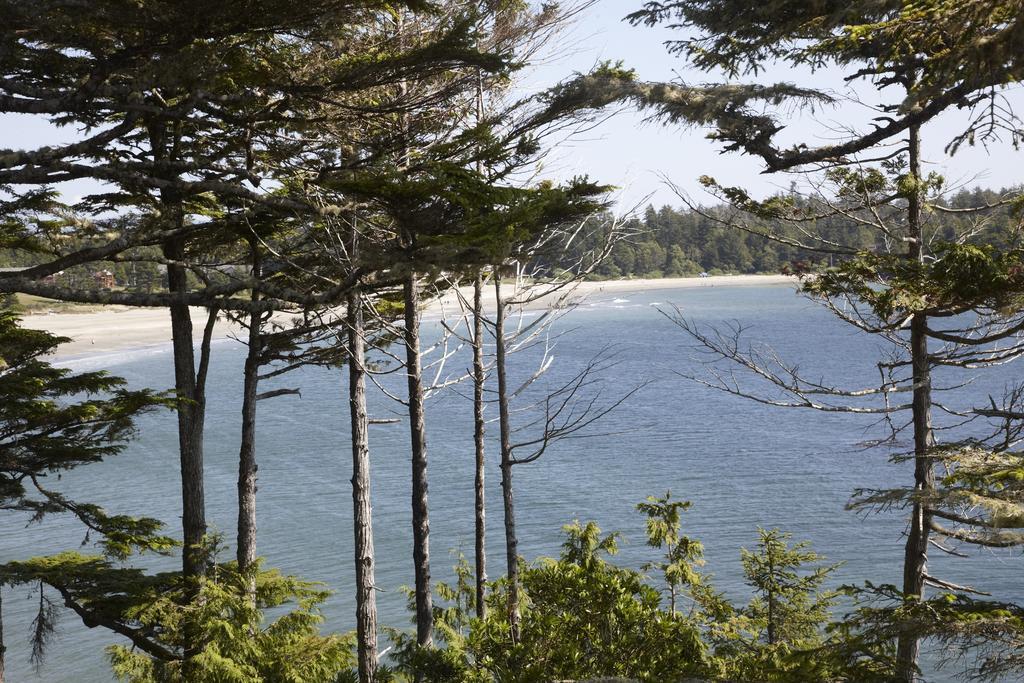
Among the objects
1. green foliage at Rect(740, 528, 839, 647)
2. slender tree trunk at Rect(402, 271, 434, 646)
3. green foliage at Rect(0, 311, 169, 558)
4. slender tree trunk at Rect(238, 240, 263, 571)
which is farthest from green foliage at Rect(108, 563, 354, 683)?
green foliage at Rect(740, 528, 839, 647)

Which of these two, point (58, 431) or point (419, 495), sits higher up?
point (58, 431)

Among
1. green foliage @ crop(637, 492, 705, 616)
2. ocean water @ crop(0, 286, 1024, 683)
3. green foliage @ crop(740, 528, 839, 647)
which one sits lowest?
ocean water @ crop(0, 286, 1024, 683)

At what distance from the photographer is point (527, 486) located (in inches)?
891

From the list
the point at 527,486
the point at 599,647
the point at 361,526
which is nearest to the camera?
the point at 599,647

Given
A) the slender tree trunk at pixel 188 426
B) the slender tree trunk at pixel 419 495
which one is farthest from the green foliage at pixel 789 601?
the slender tree trunk at pixel 188 426

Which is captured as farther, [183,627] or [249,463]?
[249,463]

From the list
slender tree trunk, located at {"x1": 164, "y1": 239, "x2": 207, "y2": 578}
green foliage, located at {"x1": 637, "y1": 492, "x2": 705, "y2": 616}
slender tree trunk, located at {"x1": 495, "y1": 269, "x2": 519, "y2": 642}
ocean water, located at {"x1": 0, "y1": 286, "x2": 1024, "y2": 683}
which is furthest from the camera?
ocean water, located at {"x1": 0, "y1": 286, "x2": 1024, "y2": 683}

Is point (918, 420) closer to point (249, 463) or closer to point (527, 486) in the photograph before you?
point (249, 463)

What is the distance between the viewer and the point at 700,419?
30.7 m

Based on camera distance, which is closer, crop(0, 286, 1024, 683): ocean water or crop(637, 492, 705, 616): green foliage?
crop(637, 492, 705, 616): green foliage

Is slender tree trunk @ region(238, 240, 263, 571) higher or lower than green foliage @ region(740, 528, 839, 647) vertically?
higher

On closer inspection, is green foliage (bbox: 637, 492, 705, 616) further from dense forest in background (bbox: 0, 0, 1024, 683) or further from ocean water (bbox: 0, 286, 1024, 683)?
ocean water (bbox: 0, 286, 1024, 683)

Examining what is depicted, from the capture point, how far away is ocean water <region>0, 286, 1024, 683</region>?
17047 millimetres

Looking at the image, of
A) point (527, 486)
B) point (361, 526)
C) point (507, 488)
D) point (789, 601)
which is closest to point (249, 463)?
point (361, 526)
